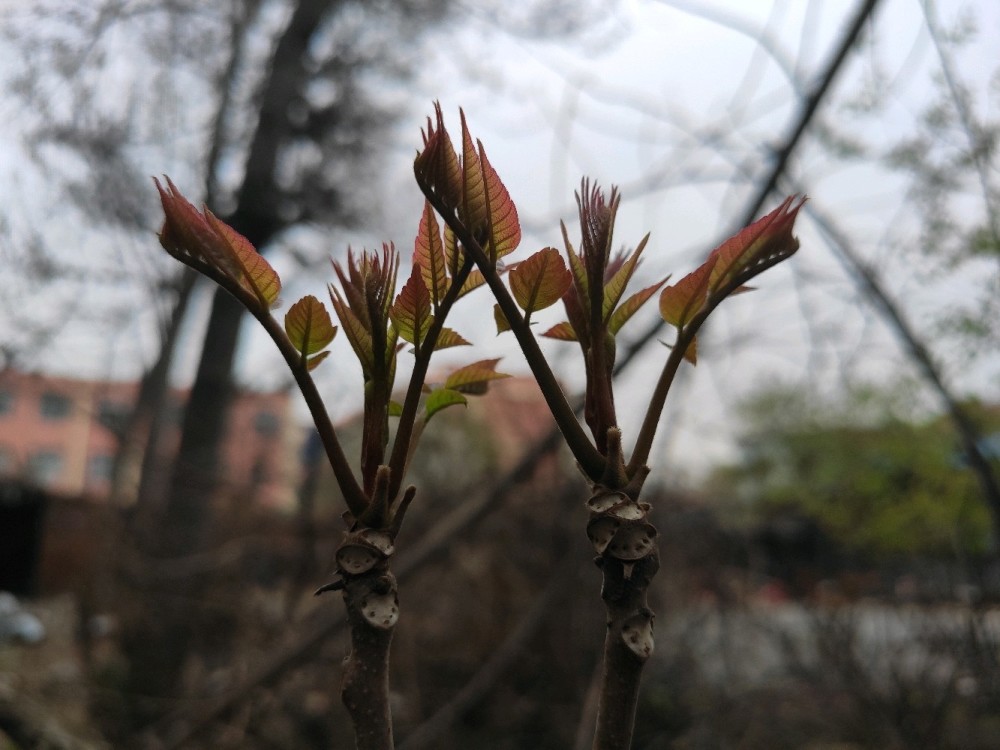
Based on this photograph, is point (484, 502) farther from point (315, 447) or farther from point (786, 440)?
Result: point (786, 440)

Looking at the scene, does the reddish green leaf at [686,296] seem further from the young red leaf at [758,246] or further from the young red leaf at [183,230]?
the young red leaf at [183,230]

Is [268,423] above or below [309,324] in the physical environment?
above

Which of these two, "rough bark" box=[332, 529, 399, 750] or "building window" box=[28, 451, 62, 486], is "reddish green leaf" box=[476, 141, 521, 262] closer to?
"rough bark" box=[332, 529, 399, 750]

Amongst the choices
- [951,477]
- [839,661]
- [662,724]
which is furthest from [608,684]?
[662,724]

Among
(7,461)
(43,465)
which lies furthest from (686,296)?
(43,465)

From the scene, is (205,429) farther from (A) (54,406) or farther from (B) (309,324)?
(B) (309,324)

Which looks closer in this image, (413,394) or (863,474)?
(413,394)
